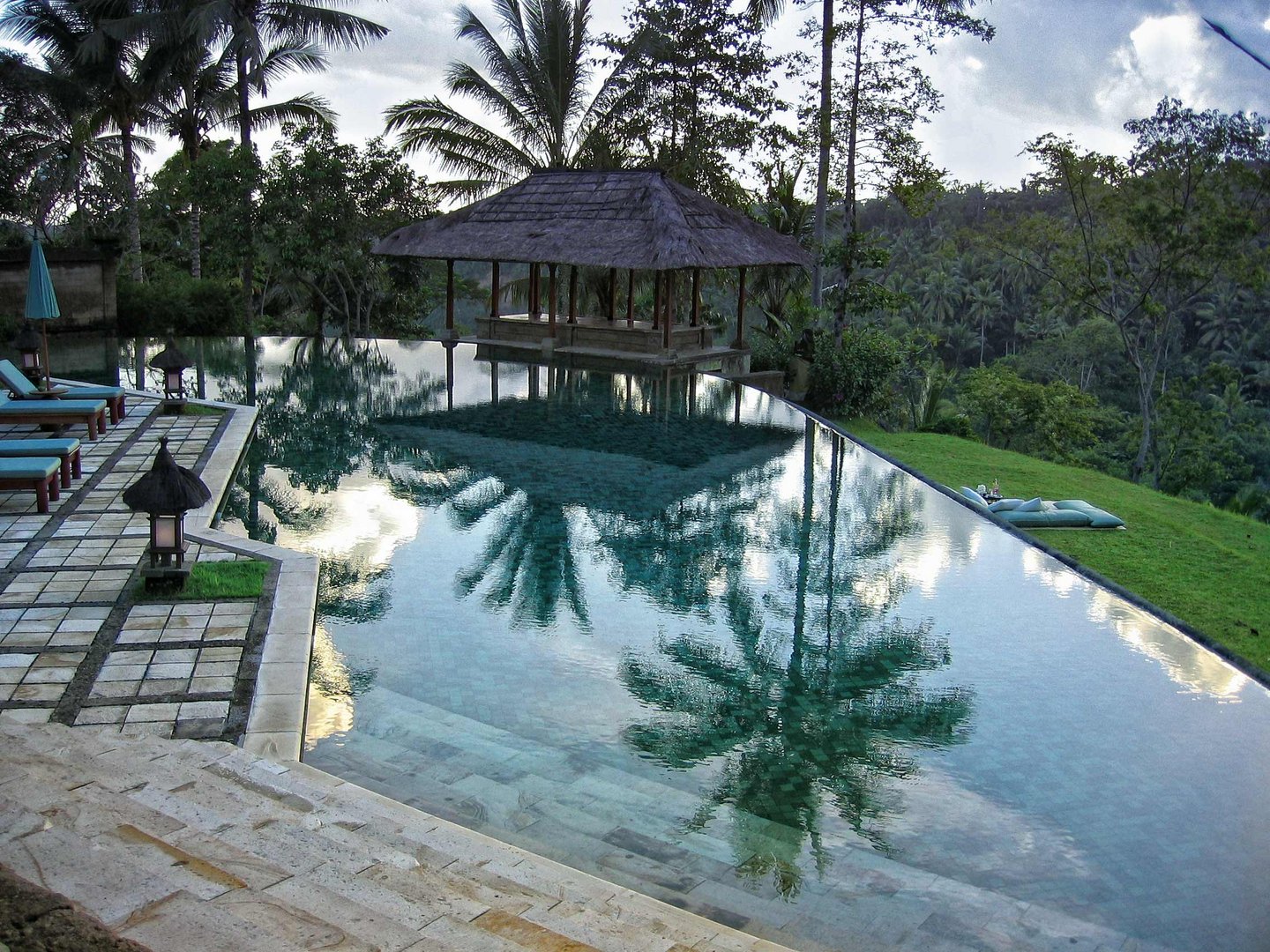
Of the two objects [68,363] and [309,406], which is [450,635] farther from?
[68,363]

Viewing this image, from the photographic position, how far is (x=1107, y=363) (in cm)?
3622

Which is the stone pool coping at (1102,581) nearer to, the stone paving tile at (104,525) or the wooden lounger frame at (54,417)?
the stone paving tile at (104,525)

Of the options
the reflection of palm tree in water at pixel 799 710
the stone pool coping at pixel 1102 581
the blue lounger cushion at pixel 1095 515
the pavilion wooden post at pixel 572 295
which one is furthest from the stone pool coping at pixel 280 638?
the pavilion wooden post at pixel 572 295

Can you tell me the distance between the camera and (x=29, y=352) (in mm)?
13617

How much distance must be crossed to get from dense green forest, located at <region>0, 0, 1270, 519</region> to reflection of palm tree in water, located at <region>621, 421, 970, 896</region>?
10.9 metres

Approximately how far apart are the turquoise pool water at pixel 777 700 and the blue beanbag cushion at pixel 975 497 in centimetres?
26

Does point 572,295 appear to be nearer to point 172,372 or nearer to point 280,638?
point 172,372

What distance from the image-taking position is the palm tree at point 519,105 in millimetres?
22547

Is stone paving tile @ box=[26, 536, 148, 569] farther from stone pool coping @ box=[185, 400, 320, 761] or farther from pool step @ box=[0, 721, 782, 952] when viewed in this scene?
pool step @ box=[0, 721, 782, 952]

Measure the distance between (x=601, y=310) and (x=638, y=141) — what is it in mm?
3750

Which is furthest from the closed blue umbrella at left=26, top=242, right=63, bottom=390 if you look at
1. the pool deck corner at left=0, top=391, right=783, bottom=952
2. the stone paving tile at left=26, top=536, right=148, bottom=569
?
the pool deck corner at left=0, top=391, right=783, bottom=952

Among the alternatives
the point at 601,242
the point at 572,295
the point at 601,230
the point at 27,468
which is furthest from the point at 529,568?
the point at 572,295

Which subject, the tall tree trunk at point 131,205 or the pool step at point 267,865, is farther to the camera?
the tall tree trunk at point 131,205

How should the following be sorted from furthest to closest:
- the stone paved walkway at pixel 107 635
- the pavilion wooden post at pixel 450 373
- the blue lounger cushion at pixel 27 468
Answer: the pavilion wooden post at pixel 450 373
the blue lounger cushion at pixel 27 468
the stone paved walkway at pixel 107 635
